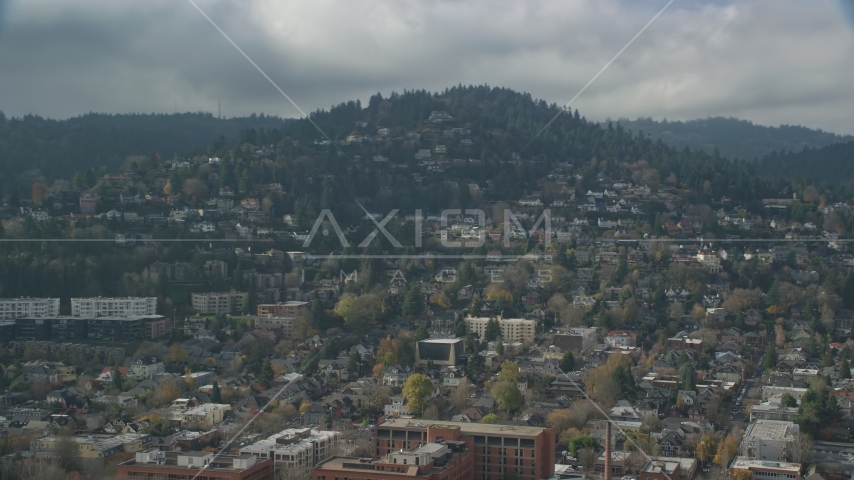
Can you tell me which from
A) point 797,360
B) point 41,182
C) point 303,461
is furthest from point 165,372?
point 41,182

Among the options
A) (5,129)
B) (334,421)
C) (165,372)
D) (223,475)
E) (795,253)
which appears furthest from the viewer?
(5,129)

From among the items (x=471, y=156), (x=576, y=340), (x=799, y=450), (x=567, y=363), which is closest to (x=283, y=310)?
(x=576, y=340)

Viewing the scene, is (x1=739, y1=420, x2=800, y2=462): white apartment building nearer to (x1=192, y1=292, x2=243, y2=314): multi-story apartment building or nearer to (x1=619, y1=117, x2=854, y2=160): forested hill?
(x1=192, y1=292, x2=243, y2=314): multi-story apartment building

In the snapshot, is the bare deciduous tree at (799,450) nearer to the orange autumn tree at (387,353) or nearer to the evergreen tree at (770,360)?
the evergreen tree at (770,360)

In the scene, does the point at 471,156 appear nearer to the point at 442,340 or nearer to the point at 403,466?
the point at 442,340

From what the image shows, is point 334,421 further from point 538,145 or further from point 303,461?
point 538,145

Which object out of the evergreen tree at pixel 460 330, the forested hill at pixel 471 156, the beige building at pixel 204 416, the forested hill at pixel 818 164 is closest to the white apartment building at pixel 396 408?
the beige building at pixel 204 416
